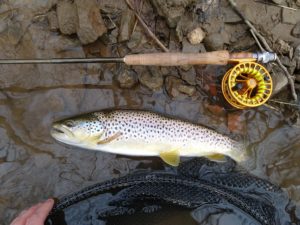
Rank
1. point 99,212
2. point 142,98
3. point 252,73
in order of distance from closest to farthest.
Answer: point 99,212 → point 252,73 → point 142,98

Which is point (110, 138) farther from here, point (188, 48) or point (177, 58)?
point (188, 48)

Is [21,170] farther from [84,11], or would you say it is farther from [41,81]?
[84,11]

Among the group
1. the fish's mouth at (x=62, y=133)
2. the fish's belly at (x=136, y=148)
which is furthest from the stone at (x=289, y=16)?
the fish's mouth at (x=62, y=133)

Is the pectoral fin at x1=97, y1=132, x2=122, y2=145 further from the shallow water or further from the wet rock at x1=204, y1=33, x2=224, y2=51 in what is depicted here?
the wet rock at x1=204, y1=33, x2=224, y2=51

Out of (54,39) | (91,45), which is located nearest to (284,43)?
(91,45)

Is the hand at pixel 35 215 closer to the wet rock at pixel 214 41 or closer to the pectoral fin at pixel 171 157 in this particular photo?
the pectoral fin at pixel 171 157
